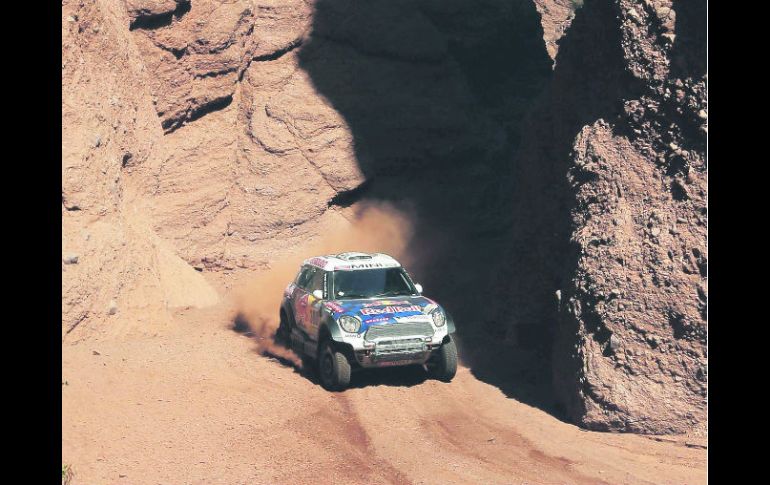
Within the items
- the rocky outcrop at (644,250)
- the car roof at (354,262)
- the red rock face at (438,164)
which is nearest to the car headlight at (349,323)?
the car roof at (354,262)

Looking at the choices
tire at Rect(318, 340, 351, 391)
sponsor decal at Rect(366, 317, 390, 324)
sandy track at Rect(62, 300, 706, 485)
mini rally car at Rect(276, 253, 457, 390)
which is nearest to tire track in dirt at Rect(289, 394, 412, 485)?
sandy track at Rect(62, 300, 706, 485)

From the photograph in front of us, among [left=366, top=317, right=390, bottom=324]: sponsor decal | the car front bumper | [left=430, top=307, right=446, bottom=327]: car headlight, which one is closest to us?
the car front bumper

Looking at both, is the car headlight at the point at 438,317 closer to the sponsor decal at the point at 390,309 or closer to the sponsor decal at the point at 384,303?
the sponsor decal at the point at 390,309

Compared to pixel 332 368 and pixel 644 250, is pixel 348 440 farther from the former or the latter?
pixel 644 250

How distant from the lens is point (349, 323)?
14.2 metres

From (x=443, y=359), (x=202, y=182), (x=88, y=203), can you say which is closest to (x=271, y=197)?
(x=202, y=182)

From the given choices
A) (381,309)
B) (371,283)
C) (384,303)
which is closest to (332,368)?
(381,309)

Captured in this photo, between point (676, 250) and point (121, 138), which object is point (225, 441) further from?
point (121, 138)

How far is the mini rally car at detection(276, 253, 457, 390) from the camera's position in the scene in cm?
1417

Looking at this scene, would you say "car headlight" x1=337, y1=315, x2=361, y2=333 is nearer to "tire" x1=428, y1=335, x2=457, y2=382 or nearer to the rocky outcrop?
"tire" x1=428, y1=335, x2=457, y2=382

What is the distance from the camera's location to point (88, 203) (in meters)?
16.9

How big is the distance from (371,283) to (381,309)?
110 cm

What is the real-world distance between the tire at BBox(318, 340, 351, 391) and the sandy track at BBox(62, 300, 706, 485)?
180mm
